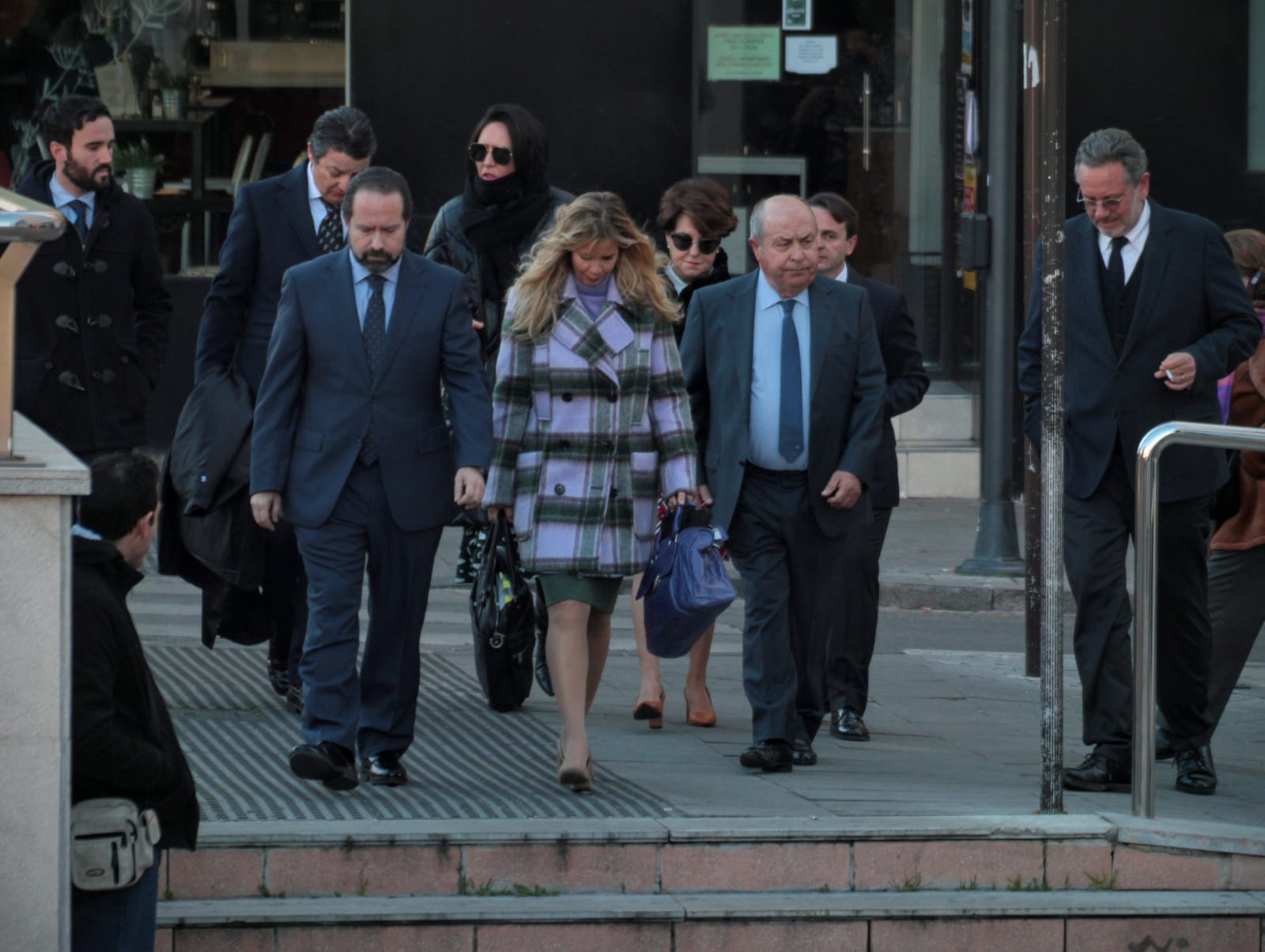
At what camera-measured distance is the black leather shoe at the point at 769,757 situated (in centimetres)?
644

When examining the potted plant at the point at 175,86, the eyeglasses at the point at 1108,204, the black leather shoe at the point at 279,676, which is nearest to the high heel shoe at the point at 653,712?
the black leather shoe at the point at 279,676

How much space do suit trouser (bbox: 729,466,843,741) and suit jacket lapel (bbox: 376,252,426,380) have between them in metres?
1.19

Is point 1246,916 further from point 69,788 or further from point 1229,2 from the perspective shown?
point 1229,2

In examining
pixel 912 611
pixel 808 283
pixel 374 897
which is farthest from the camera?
pixel 912 611

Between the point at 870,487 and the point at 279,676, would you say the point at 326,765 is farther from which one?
the point at 870,487

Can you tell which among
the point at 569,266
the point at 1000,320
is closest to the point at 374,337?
the point at 569,266

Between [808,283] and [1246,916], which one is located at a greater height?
[808,283]

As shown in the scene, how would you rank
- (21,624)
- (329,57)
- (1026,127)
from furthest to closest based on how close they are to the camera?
(329,57) → (1026,127) → (21,624)

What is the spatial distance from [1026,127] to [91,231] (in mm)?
3065

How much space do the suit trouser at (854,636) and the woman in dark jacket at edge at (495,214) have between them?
1257mm

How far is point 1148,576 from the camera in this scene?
5.97 m

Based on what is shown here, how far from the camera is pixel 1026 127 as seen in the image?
6164 millimetres

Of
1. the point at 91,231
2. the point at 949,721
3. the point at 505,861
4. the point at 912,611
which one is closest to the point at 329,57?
the point at 912,611

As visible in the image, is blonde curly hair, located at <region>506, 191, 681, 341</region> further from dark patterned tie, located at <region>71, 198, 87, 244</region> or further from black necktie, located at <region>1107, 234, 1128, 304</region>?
dark patterned tie, located at <region>71, 198, 87, 244</region>
